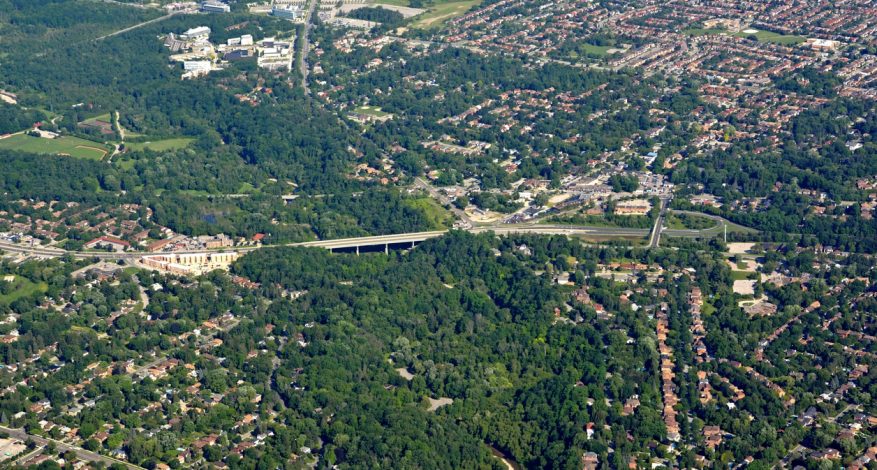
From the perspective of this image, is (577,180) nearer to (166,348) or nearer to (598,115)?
(598,115)

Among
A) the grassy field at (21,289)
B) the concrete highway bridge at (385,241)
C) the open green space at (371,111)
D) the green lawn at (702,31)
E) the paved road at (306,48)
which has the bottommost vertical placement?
the grassy field at (21,289)

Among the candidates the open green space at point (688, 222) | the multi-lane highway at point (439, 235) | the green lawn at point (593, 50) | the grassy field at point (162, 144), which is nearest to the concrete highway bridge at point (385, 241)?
the multi-lane highway at point (439, 235)

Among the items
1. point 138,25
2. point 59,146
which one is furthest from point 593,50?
point 59,146

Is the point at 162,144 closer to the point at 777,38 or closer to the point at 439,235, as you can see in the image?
the point at 439,235

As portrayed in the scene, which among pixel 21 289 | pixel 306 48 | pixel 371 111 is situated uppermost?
pixel 306 48

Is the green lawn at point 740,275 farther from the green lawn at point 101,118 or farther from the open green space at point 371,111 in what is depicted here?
the green lawn at point 101,118

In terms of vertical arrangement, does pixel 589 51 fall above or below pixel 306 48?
above

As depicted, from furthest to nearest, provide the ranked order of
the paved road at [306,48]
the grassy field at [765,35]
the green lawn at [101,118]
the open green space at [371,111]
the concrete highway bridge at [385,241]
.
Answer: the grassy field at [765,35] < the paved road at [306,48] < the open green space at [371,111] < the green lawn at [101,118] < the concrete highway bridge at [385,241]

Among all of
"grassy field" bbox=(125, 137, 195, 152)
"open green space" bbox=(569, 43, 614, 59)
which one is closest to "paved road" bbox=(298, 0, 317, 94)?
"grassy field" bbox=(125, 137, 195, 152)
